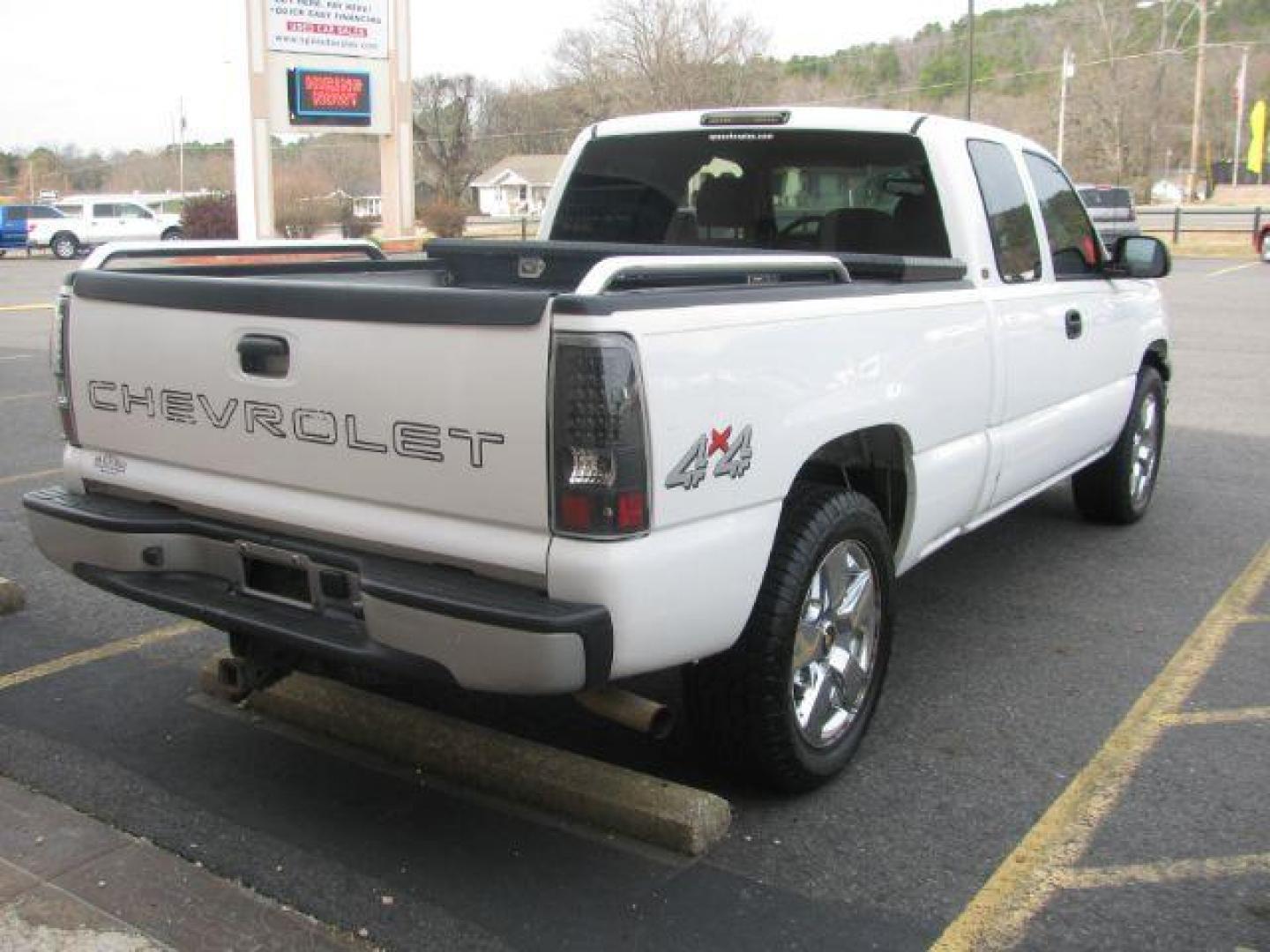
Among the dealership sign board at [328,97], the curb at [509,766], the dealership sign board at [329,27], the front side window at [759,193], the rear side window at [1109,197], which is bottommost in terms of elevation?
the curb at [509,766]

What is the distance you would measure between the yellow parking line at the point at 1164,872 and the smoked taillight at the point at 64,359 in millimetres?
3031

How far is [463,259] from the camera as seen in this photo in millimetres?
4812

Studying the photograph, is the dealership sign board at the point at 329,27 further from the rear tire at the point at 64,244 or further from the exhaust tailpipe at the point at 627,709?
the rear tire at the point at 64,244

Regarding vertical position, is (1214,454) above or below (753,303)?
below

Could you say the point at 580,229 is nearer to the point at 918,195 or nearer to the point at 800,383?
the point at 918,195

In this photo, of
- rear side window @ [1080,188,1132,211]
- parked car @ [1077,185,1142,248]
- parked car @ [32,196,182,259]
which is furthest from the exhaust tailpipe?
parked car @ [32,196,182,259]

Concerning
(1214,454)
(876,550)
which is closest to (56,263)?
(1214,454)

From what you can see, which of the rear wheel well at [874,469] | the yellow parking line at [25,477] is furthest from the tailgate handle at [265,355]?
the yellow parking line at [25,477]

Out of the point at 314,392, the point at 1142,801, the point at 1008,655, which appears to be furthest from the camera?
the point at 1008,655

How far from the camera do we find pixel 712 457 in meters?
2.90

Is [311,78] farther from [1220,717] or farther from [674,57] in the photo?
[674,57]

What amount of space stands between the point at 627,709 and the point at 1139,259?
3.75 m

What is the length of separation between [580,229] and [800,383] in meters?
2.55

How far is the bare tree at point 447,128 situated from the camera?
61656mm
